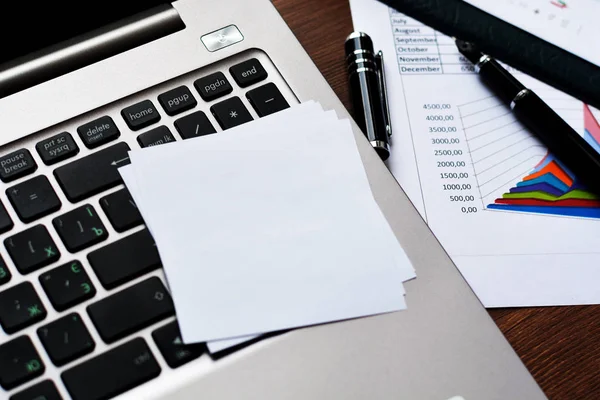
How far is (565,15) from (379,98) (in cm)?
22

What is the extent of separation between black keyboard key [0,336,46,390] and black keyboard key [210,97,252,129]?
17cm

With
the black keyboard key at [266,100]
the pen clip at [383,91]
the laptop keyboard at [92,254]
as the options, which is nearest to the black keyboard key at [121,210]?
the laptop keyboard at [92,254]

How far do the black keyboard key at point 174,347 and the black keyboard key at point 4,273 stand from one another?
89mm

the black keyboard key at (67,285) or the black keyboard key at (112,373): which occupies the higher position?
the black keyboard key at (67,285)

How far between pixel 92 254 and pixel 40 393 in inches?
3.1

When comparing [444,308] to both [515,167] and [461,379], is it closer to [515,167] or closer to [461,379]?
[461,379]

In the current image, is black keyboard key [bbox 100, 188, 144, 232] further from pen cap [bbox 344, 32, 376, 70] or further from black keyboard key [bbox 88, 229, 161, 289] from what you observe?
pen cap [bbox 344, 32, 376, 70]

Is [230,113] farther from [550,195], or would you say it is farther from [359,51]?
[550,195]

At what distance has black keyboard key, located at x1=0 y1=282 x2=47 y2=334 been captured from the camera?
1.04 feet

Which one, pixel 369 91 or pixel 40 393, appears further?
pixel 369 91

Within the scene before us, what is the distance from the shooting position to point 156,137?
38 cm

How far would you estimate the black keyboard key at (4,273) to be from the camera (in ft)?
1.08

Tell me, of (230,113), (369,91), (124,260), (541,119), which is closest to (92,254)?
(124,260)

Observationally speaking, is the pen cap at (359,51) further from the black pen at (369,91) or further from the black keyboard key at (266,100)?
the black keyboard key at (266,100)
